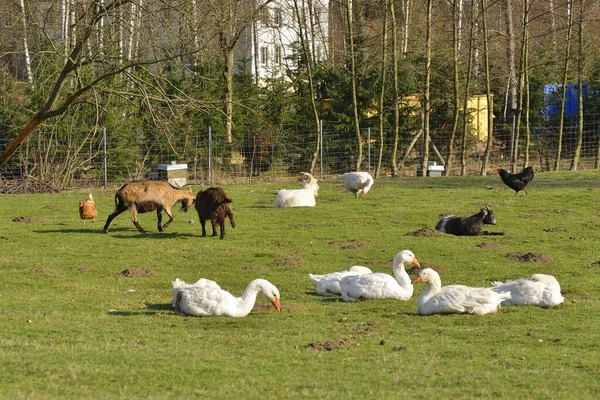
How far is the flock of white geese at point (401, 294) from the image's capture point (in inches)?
439

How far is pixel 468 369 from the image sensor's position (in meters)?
8.48

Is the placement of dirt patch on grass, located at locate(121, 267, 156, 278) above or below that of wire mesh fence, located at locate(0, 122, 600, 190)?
below

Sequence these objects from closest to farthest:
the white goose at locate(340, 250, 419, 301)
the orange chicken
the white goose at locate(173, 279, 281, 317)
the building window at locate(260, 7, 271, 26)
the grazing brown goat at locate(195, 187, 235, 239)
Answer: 1. the white goose at locate(173, 279, 281, 317)
2. the white goose at locate(340, 250, 419, 301)
3. the grazing brown goat at locate(195, 187, 235, 239)
4. the orange chicken
5. the building window at locate(260, 7, 271, 26)

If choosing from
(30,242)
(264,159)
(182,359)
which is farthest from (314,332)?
(264,159)

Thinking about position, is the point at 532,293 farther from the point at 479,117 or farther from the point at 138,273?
the point at 479,117

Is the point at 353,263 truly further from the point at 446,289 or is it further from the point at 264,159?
the point at 264,159

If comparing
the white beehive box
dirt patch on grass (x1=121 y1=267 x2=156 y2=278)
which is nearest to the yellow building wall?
the white beehive box

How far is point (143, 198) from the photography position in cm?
1900

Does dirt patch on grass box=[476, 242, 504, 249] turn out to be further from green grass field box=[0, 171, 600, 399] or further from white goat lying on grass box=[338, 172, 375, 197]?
white goat lying on grass box=[338, 172, 375, 197]

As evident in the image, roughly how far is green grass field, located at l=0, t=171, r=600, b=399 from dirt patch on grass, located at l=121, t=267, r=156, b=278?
0.11 ft

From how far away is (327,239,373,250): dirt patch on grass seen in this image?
1742 centimetres

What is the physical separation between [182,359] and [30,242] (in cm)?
996

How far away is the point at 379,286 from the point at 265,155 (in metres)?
21.3

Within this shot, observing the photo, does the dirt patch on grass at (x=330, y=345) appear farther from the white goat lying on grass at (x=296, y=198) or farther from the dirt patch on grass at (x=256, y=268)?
the white goat lying on grass at (x=296, y=198)
